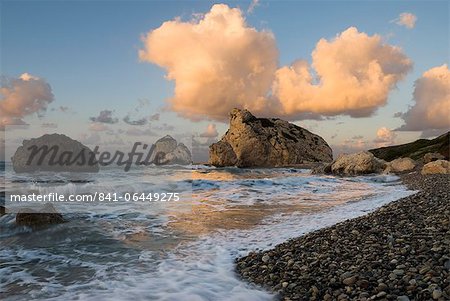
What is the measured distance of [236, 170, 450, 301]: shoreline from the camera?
234 inches

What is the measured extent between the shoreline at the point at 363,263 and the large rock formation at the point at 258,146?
3834 inches

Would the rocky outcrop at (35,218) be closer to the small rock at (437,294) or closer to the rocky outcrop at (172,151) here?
the small rock at (437,294)

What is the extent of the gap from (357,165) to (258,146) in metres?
65.1

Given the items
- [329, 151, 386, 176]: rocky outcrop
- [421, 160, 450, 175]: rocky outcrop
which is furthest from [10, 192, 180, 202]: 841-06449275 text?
[329, 151, 386, 176]: rocky outcrop

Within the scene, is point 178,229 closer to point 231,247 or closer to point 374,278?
point 231,247

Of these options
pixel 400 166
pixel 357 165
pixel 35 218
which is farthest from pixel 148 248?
pixel 400 166

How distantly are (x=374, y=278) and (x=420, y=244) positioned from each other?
2.29 m

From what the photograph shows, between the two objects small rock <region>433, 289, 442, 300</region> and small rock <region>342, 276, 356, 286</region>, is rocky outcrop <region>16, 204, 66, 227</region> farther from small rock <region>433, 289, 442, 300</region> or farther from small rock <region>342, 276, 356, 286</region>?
→ small rock <region>433, 289, 442, 300</region>

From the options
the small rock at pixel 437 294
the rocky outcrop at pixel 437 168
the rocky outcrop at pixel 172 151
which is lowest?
the small rock at pixel 437 294

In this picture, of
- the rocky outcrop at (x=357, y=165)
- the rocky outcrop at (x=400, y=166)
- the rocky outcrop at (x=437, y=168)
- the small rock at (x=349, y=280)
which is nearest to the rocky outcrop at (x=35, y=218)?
the small rock at (x=349, y=280)

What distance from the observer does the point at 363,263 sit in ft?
23.9

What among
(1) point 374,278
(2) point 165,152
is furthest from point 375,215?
(2) point 165,152

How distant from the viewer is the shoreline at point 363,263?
5.95 metres

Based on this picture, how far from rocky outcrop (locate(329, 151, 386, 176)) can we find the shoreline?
1683 inches
